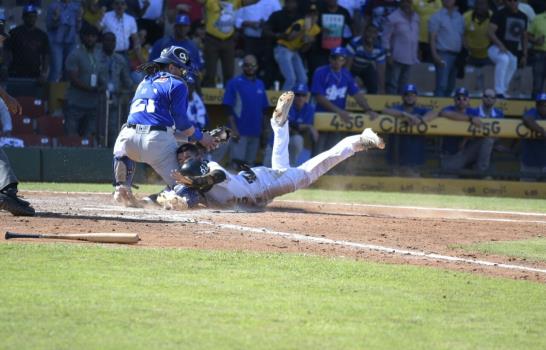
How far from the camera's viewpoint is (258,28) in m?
18.2

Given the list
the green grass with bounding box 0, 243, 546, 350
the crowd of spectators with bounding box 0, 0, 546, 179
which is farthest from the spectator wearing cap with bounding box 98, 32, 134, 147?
the green grass with bounding box 0, 243, 546, 350

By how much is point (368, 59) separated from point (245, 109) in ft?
8.68

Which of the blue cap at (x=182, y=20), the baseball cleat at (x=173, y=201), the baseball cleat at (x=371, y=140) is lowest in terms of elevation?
the baseball cleat at (x=173, y=201)

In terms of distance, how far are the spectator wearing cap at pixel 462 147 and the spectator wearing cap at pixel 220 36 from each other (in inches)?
148

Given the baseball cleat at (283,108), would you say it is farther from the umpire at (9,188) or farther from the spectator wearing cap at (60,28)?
the spectator wearing cap at (60,28)

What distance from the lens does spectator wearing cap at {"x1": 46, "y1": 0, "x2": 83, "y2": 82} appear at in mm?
17484

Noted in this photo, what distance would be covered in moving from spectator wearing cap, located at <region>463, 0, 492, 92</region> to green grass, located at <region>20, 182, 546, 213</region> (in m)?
3.72

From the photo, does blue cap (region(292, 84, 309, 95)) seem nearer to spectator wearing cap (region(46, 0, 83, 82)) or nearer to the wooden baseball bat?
spectator wearing cap (region(46, 0, 83, 82))

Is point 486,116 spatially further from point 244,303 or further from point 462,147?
point 244,303

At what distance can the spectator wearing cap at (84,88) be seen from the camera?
16.8 metres

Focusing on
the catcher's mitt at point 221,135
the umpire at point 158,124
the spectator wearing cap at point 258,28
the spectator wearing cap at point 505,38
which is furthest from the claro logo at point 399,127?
the umpire at point 158,124

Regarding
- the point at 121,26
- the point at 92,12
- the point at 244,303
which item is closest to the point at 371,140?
the point at 244,303

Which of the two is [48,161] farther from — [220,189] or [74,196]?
[220,189]

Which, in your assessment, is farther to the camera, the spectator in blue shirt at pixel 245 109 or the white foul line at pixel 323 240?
the spectator in blue shirt at pixel 245 109
